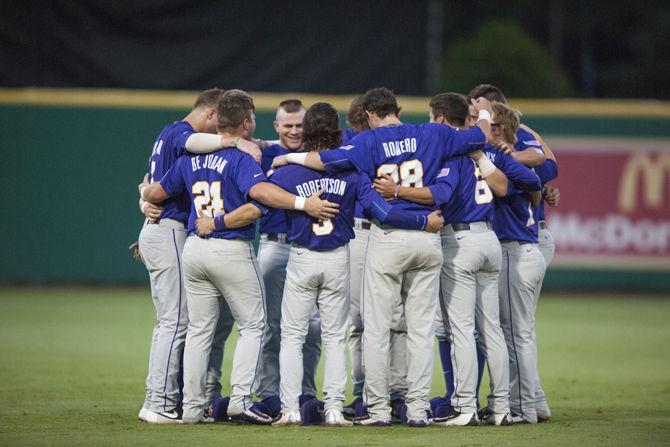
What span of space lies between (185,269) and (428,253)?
167cm

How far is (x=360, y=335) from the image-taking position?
8.35 metres

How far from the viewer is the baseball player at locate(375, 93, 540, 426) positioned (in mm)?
7707

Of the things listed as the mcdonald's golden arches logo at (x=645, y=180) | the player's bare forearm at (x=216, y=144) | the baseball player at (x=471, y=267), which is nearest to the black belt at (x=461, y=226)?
the baseball player at (x=471, y=267)

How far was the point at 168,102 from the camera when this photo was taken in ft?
55.1

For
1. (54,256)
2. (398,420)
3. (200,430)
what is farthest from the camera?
(54,256)

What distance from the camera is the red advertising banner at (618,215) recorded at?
1689cm

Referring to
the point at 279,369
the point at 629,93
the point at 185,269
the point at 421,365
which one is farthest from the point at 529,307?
the point at 629,93

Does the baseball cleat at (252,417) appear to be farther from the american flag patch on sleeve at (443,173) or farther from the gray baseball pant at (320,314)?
the american flag patch on sleeve at (443,173)

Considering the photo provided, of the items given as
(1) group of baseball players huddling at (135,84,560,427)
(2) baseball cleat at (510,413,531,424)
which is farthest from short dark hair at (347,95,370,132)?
(2) baseball cleat at (510,413,531,424)

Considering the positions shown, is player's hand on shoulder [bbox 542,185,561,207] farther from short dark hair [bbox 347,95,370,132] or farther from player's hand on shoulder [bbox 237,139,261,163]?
player's hand on shoulder [bbox 237,139,261,163]

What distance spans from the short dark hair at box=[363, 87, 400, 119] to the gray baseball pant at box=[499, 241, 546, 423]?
1342 millimetres

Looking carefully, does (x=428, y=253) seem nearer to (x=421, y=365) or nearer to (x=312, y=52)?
(x=421, y=365)

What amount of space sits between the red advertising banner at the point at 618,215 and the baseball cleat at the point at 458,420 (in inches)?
372

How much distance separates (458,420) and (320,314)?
47.3 inches
